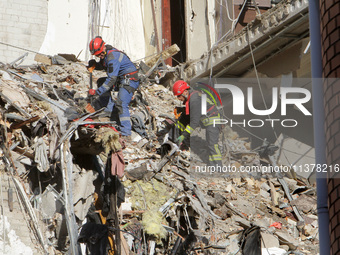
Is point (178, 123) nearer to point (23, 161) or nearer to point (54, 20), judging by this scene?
point (23, 161)

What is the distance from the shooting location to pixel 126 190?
472 inches

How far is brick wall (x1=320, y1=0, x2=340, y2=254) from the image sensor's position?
4973mm

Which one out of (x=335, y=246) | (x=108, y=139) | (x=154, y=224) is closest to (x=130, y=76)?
(x=154, y=224)

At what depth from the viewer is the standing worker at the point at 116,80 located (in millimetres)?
12727

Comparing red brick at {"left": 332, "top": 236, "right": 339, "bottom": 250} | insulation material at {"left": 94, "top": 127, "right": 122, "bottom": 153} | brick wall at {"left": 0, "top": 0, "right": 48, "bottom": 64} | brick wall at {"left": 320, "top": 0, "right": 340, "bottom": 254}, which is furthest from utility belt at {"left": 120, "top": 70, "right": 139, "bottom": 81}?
red brick at {"left": 332, "top": 236, "right": 339, "bottom": 250}

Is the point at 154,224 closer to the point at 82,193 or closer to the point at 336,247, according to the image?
the point at 82,193

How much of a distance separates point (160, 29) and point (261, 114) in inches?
176

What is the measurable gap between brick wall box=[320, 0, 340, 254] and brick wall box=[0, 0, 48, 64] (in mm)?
13145

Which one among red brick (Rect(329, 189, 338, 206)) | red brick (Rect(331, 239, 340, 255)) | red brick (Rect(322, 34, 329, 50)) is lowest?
red brick (Rect(331, 239, 340, 255))

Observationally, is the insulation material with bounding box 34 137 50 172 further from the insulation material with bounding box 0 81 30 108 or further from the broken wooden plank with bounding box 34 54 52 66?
the broken wooden plank with bounding box 34 54 52 66

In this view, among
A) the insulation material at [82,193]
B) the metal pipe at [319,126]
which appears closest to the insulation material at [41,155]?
the insulation material at [82,193]

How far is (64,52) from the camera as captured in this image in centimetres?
1847

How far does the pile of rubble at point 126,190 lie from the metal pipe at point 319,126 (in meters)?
4.66

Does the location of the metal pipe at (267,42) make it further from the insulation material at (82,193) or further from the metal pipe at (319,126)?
the metal pipe at (319,126)
